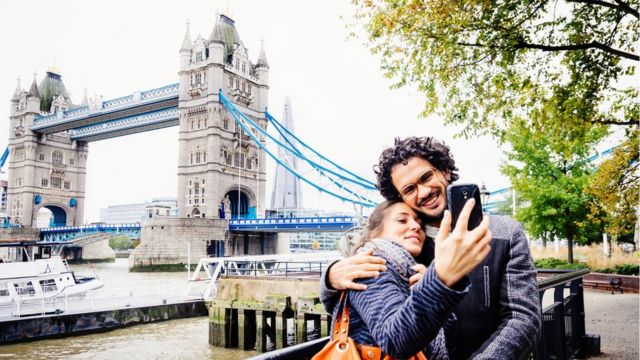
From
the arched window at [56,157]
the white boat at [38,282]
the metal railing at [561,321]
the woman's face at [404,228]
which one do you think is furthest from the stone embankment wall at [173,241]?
the woman's face at [404,228]

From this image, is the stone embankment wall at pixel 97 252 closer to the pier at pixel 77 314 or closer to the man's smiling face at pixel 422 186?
the pier at pixel 77 314

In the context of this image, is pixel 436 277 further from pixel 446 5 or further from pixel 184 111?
pixel 184 111

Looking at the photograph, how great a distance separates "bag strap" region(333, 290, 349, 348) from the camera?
1.31 meters

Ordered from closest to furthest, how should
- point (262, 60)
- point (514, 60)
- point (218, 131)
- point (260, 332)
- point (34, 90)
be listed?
1. point (514, 60)
2. point (260, 332)
3. point (218, 131)
4. point (262, 60)
5. point (34, 90)

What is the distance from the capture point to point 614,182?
25.8 feet

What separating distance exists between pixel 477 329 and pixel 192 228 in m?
38.5

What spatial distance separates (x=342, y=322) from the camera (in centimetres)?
134

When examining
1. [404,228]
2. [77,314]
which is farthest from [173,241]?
[404,228]

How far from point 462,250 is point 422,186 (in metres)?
0.50

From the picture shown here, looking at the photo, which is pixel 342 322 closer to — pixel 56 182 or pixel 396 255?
pixel 396 255

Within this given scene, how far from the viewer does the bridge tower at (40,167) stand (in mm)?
59531

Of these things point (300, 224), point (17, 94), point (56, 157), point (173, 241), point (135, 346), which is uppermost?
point (17, 94)

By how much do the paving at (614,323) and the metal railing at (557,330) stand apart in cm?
96

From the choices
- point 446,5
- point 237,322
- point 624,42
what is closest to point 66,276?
point 237,322
